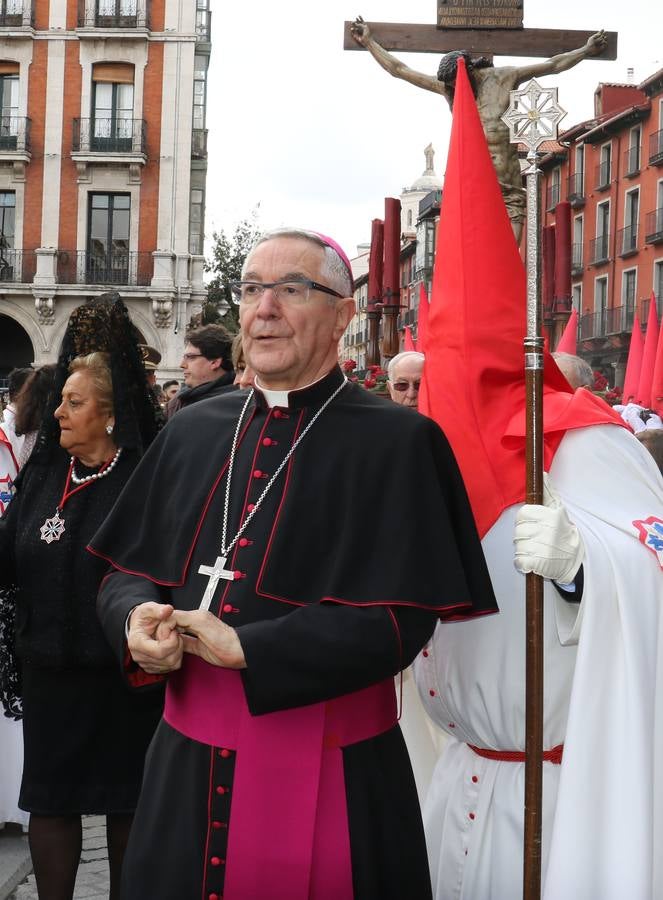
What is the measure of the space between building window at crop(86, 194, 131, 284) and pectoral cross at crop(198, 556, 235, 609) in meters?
25.9

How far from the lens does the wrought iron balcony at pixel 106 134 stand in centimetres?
2708

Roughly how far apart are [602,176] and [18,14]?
19317 millimetres

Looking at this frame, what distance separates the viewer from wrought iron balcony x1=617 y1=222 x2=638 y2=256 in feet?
115

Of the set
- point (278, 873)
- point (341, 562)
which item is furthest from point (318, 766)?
point (341, 562)

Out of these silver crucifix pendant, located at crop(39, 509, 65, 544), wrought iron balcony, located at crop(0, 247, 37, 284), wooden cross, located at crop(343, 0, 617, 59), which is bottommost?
silver crucifix pendant, located at crop(39, 509, 65, 544)

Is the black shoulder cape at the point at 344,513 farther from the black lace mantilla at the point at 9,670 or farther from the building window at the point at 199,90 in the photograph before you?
the building window at the point at 199,90

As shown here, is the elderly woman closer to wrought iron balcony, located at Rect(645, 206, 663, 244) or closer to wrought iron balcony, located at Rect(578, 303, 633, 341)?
wrought iron balcony, located at Rect(645, 206, 663, 244)

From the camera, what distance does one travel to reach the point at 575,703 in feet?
8.46

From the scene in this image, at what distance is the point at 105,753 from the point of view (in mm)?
3453

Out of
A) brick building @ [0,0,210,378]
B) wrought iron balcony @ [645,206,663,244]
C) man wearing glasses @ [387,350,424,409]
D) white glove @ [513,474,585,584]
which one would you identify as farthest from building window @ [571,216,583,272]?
white glove @ [513,474,585,584]

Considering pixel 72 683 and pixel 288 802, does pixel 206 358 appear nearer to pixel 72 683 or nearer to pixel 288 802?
pixel 72 683

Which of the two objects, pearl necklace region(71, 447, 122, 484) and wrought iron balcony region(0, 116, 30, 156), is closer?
pearl necklace region(71, 447, 122, 484)

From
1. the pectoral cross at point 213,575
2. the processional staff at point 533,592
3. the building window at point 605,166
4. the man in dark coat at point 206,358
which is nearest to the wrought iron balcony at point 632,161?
the building window at point 605,166

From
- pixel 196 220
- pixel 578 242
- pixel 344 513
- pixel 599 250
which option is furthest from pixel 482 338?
pixel 578 242
